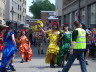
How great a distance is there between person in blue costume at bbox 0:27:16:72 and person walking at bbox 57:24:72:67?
240 centimetres

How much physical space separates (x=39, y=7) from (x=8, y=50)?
106963mm

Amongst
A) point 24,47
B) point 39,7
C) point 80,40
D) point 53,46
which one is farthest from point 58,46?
point 39,7

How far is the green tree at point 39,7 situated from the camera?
115688mm

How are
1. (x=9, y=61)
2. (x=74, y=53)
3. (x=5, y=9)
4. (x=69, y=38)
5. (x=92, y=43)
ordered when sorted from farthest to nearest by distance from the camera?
(x=5, y=9), (x=92, y=43), (x=69, y=38), (x=9, y=61), (x=74, y=53)

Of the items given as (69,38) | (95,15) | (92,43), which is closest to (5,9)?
(95,15)

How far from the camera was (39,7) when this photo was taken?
117 meters

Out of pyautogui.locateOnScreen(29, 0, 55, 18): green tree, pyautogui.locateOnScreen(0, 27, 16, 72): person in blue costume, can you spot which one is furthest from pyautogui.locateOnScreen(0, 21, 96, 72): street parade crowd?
pyautogui.locateOnScreen(29, 0, 55, 18): green tree

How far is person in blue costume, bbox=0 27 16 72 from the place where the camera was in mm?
10445

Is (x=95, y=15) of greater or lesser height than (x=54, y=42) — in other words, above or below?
above

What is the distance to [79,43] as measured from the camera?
9531mm

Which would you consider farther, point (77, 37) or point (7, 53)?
point (7, 53)

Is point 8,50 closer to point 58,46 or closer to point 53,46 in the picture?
point 53,46

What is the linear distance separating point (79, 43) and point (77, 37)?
206 millimetres

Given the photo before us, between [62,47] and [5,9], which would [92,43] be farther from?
[5,9]
